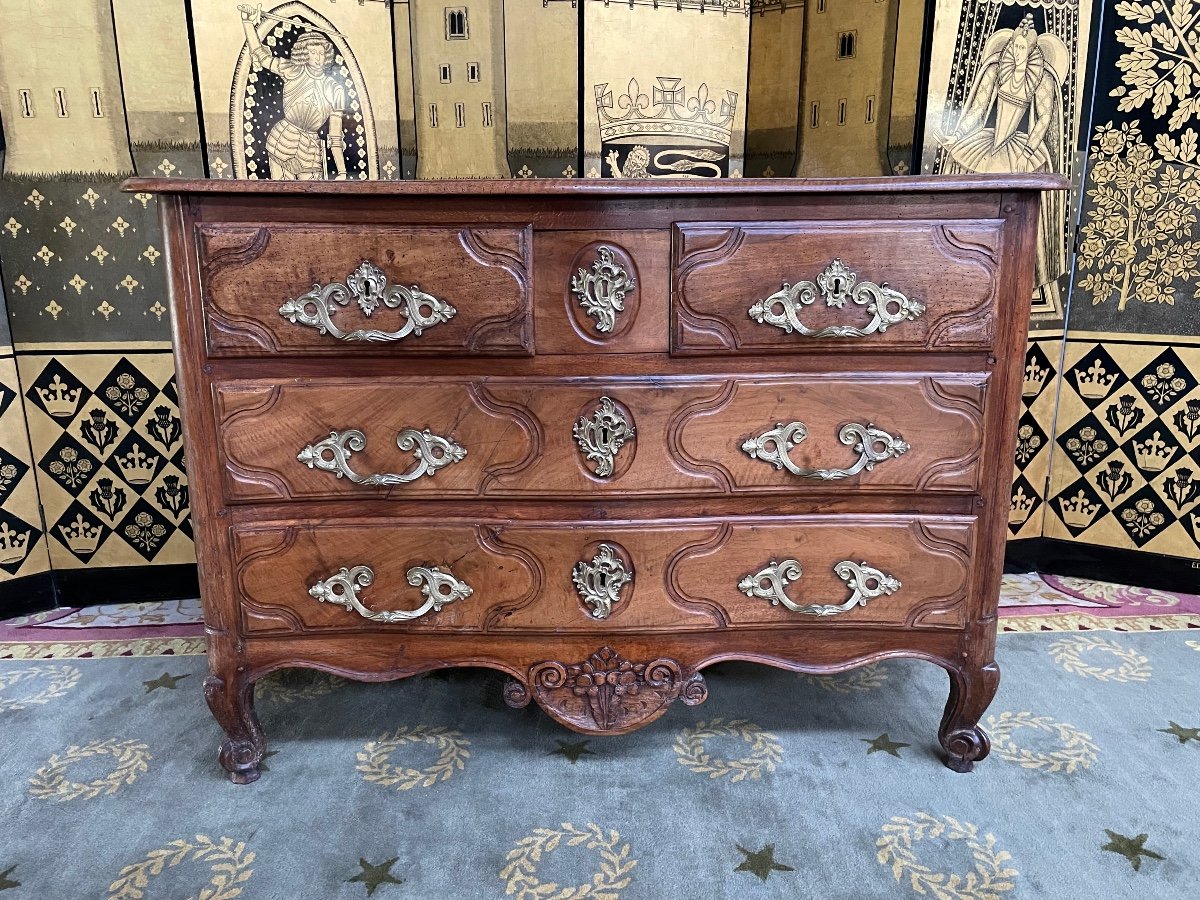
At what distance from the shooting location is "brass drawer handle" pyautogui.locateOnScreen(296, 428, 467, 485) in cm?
134

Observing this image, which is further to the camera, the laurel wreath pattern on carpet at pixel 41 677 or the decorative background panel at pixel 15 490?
the decorative background panel at pixel 15 490

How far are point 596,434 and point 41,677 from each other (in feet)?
5.24

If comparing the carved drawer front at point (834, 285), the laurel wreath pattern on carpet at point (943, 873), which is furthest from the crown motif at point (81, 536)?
the laurel wreath pattern on carpet at point (943, 873)

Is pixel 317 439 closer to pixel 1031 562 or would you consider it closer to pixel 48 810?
pixel 48 810

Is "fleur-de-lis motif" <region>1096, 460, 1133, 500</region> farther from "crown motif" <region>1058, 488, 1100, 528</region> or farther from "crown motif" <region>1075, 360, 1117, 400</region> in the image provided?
"crown motif" <region>1075, 360, 1117, 400</region>

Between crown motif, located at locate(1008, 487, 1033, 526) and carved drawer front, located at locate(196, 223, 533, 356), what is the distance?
184 centimetres

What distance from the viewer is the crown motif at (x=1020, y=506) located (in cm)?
242

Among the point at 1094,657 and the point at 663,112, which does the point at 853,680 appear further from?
the point at 663,112

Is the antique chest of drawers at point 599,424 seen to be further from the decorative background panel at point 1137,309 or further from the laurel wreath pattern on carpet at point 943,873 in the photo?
the decorative background panel at point 1137,309

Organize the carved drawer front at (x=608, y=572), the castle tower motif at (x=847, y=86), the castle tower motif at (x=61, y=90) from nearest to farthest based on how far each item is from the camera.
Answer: the carved drawer front at (x=608, y=572), the castle tower motif at (x=61, y=90), the castle tower motif at (x=847, y=86)

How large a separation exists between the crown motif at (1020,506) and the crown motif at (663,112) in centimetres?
145

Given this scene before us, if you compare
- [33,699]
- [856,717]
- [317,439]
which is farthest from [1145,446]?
[33,699]

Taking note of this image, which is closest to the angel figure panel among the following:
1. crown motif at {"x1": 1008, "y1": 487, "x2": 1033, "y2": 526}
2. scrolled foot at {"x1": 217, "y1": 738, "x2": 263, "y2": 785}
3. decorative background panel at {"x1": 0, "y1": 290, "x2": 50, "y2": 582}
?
crown motif at {"x1": 1008, "y1": 487, "x2": 1033, "y2": 526}

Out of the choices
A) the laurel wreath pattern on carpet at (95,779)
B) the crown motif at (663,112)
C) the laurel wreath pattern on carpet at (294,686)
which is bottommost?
the laurel wreath pattern on carpet at (294,686)
